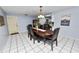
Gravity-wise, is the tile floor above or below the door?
below

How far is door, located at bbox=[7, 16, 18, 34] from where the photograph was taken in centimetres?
618

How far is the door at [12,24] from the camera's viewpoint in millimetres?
6184

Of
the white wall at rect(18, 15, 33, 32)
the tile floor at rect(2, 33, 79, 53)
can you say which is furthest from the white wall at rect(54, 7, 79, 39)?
the white wall at rect(18, 15, 33, 32)

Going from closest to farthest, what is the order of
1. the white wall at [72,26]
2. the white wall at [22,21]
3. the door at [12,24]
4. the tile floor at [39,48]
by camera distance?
1. the tile floor at [39,48]
2. the white wall at [72,26]
3. the door at [12,24]
4. the white wall at [22,21]

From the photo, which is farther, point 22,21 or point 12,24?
point 22,21

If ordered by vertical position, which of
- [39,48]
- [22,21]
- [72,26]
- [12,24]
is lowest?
[39,48]

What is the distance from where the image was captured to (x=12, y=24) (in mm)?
6398

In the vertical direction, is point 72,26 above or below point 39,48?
above

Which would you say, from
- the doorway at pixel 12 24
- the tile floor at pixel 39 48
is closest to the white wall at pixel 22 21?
the doorway at pixel 12 24

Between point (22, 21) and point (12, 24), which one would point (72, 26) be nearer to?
point (22, 21)

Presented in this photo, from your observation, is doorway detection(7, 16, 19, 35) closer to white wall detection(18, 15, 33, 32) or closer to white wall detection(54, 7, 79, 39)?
white wall detection(18, 15, 33, 32)

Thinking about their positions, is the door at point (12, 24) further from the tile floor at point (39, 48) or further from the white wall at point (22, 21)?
the tile floor at point (39, 48)

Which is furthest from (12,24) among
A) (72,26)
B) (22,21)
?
(72,26)
